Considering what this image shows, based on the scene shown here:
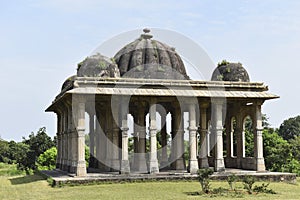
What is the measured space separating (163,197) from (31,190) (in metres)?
7.32

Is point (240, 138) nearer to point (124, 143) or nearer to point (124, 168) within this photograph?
point (124, 143)

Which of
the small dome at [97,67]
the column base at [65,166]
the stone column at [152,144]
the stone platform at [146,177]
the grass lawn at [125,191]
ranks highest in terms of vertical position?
the small dome at [97,67]

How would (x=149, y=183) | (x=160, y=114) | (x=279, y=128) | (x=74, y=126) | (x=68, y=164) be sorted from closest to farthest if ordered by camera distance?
(x=149, y=183) → (x=74, y=126) → (x=68, y=164) → (x=160, y=114) → (x=279, y=128)

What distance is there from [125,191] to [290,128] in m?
65.0

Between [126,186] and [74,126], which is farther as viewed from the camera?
[74,126]

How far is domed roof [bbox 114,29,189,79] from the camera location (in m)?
30.9

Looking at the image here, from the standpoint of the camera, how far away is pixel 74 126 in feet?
93.0

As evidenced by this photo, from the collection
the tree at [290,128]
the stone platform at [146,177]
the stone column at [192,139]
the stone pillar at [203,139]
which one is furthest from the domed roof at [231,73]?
the tree at [290,128]

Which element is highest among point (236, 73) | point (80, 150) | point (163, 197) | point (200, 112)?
point (236, 73)

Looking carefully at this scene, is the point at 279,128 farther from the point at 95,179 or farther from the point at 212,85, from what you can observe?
the point at 95,179

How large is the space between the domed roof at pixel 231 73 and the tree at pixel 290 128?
2068 inches

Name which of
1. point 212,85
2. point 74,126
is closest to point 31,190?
point 74,126

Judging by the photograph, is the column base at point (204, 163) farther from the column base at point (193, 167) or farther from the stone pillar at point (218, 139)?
the column base at point (193, 167)

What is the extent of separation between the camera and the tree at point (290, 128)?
8138 centimetres
